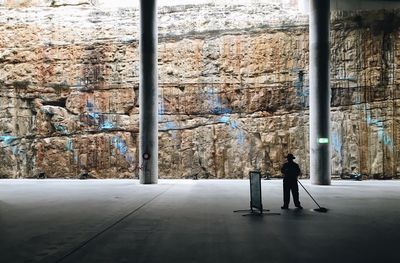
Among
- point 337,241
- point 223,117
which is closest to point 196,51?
point 223,117

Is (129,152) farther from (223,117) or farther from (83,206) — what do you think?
(83,206)

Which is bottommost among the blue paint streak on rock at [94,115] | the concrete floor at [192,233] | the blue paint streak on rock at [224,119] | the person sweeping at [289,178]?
the concrete floor at [192,233]

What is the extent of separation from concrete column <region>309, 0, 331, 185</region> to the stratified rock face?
538 cm

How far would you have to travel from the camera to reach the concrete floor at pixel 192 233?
557 centimetres

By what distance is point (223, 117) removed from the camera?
Result: 89.5 ft

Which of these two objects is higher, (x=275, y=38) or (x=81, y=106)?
(x=275, y=38)

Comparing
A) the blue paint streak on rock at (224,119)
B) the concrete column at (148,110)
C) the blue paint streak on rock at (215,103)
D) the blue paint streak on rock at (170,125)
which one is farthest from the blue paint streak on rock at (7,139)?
the blue paint streak on rock at (224,119)

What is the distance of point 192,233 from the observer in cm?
725

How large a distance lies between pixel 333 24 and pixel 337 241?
78.0 ft

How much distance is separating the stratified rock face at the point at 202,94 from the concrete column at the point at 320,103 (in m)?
5.38

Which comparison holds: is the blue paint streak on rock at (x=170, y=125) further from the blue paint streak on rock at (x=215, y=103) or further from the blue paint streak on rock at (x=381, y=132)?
the blue paint streak on rock at (x=381, y=132)

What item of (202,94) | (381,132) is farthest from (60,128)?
(381,132)

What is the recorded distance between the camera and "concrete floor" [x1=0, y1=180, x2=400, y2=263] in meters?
5.57

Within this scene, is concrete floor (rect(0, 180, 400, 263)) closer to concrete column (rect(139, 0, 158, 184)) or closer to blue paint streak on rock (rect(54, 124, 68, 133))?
concrete column (rect(139, 0, 158, 184))
